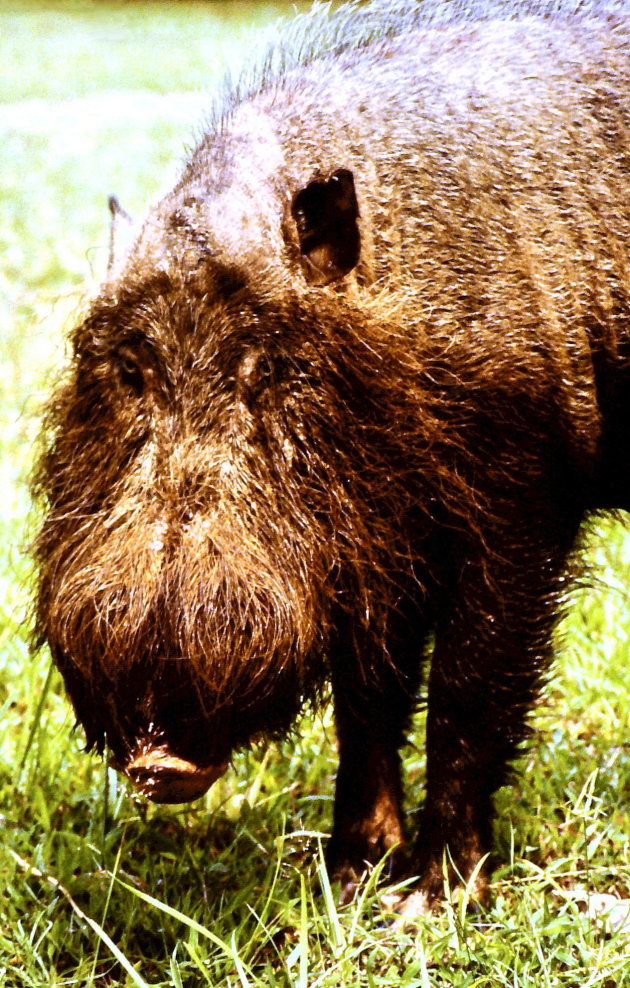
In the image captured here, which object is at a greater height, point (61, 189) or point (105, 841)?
point (61, 189)

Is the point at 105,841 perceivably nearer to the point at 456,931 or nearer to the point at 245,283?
the point at 456,931

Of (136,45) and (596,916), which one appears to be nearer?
(596,916)

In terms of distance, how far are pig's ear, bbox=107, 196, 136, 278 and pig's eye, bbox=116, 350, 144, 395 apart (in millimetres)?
206

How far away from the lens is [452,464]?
2729 millimetres

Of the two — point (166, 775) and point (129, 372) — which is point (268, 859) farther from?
point (129, 372)

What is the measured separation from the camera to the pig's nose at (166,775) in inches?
98.9

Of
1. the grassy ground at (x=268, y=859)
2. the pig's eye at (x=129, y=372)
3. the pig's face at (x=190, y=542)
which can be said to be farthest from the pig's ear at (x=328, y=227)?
the grassy ground at (x=268, y=859)

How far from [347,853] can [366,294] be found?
1411mm

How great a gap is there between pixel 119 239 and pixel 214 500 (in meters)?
0.68

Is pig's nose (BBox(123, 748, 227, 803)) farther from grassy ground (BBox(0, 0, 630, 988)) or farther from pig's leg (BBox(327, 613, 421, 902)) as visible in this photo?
pig's leg (BBox(327, 613, 421, 902))

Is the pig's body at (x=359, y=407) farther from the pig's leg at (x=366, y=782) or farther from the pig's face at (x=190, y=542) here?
the pig's leg at (x=366, y=782)

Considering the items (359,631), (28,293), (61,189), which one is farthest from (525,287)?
(61,189)

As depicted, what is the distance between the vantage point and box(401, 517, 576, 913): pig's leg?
287 centimetres

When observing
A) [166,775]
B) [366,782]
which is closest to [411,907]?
[366,782]
